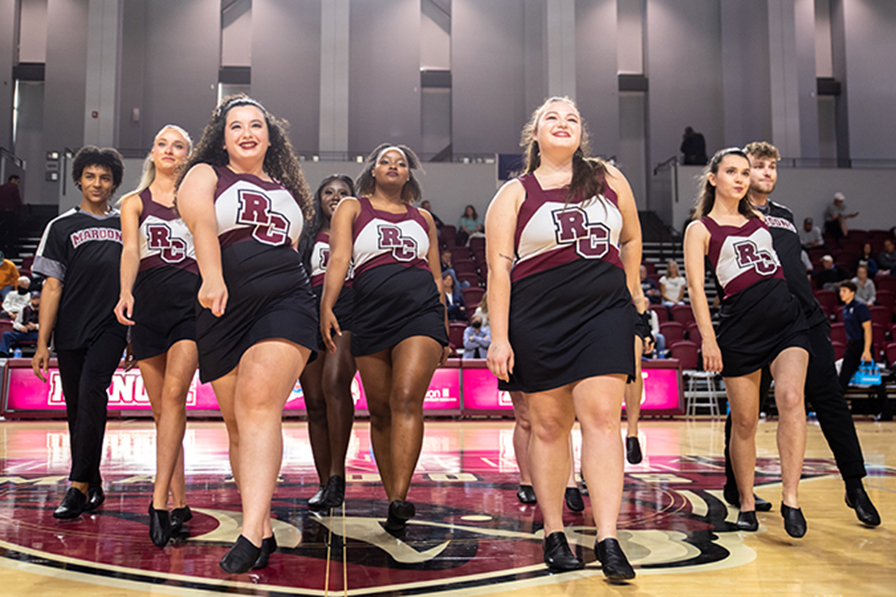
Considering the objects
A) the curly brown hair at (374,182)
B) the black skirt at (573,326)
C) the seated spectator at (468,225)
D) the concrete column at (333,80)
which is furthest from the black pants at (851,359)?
the concrete column at (333,80)

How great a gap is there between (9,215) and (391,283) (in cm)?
1297

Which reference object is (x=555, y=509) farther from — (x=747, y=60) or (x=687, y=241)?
(x=747, y=60)

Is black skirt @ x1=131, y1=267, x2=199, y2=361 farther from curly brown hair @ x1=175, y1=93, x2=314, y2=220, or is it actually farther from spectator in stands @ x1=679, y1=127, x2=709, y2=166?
spectator in stands @ x1=679, y1=127, x2=709, y2=166

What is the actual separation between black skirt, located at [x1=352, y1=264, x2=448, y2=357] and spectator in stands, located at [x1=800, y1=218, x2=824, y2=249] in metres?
13.2

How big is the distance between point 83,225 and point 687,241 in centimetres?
280

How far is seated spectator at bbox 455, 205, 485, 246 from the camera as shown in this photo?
14680 millimetres

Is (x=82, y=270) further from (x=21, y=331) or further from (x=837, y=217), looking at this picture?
(x=837, y=217)

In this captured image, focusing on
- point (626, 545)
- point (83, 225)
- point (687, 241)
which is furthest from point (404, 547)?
point (83, 225)

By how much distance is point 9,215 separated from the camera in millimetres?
13445

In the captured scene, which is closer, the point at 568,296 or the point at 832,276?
the point at 568,296

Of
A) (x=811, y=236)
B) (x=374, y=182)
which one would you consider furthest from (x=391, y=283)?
(x=811, y=236)

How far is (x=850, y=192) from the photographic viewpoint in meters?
15.8

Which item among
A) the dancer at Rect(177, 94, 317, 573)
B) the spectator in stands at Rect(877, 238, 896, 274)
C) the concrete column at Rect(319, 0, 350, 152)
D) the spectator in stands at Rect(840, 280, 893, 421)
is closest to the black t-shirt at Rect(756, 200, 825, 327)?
the dancer at Rect(177, 94, 317, 573)

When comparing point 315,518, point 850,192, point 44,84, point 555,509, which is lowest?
point 315,518
